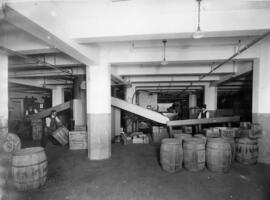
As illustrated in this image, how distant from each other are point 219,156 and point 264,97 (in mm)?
2341

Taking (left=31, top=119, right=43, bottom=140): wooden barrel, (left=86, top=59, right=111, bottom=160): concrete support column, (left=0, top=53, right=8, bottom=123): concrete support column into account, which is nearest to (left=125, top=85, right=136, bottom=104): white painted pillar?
(left=86, top=59, right=111, bottom=160): concrete support column

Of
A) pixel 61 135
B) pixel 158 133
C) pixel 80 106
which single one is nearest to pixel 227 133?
pixel 158 133

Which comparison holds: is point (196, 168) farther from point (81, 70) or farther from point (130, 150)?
point (81, 70)

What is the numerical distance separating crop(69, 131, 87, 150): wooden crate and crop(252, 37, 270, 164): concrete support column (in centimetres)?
582

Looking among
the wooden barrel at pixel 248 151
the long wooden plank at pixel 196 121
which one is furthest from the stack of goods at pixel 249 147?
the long wooden plank at pixel 196 121

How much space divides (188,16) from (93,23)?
1.85 metres

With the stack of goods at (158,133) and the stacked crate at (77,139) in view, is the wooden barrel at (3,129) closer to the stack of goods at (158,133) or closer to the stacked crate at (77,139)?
the stacked crate at (77,139)

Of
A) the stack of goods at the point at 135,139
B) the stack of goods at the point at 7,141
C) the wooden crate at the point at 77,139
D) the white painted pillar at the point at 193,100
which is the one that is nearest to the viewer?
the stack of goods at the point at 7,141

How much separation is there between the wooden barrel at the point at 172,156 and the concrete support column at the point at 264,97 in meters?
2.61

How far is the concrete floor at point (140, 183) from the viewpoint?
2.97 metres

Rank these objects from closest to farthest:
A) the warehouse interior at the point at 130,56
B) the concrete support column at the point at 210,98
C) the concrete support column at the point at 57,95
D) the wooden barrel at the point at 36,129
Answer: the warehouse interior at the point at 130,56 → the wooden barrel at the point at 36,129 → the concrete support column at the point at 210,98 → the concrete support column at the point at 57,95

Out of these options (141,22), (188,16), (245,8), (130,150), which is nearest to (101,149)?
(130,150)

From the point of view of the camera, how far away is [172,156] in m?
3.86

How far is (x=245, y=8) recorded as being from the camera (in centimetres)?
279
